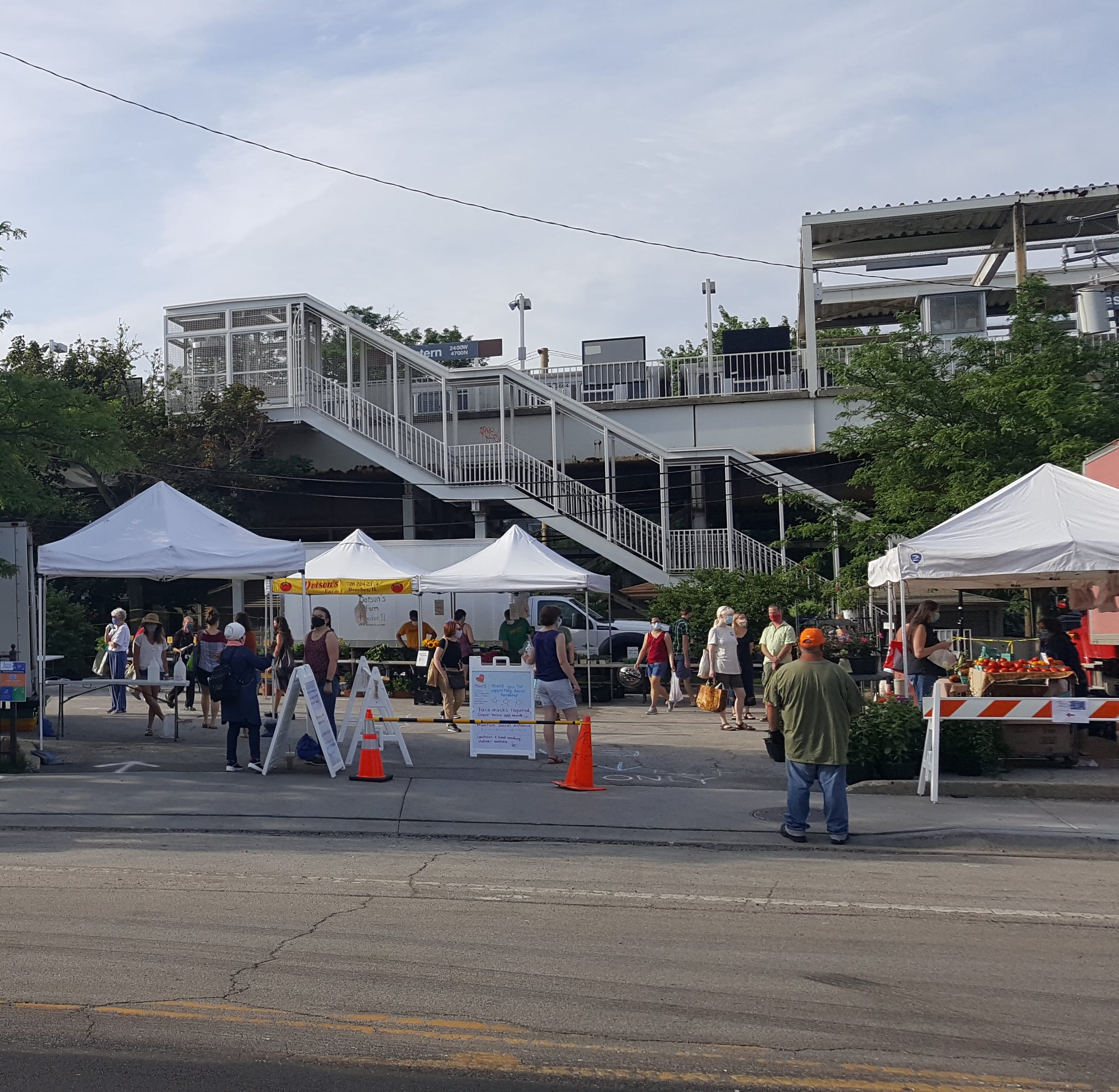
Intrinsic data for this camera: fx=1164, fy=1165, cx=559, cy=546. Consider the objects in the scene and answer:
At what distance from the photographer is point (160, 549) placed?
602 inches

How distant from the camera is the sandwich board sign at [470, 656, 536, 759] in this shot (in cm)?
1321

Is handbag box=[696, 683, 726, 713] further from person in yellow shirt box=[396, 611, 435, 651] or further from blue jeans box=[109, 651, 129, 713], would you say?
blue jeans box=[109, 651, 129, 713]

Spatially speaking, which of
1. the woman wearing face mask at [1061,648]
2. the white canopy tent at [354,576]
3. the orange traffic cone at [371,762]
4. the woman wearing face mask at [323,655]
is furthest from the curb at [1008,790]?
the white canopy tent at [354,576]

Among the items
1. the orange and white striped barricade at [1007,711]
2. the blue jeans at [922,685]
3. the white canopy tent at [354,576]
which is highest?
the white canopy tent at [354,576]

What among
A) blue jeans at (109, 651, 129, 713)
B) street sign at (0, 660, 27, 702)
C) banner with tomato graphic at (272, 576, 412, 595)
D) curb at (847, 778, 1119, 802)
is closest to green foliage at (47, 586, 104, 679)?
banner with tomato graphic at (272, 576, 412, 595)

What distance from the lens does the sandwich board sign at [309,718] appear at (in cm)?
1228

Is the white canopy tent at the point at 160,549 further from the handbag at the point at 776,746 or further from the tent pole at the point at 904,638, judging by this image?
the tent pole at the point at 904,638

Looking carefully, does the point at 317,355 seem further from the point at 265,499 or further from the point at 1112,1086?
the point at 1112,1086

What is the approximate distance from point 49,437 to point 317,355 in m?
18.3

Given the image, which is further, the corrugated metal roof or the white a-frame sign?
the corrugated metal roof

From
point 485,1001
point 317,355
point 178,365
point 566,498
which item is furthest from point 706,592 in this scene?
point 485,1001

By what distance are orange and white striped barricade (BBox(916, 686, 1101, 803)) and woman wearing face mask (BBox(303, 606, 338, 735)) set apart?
631 centimetres

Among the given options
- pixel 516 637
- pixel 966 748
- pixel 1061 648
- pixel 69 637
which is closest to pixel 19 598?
pixel 516 637

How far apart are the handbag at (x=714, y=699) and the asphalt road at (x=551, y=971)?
7.93m
